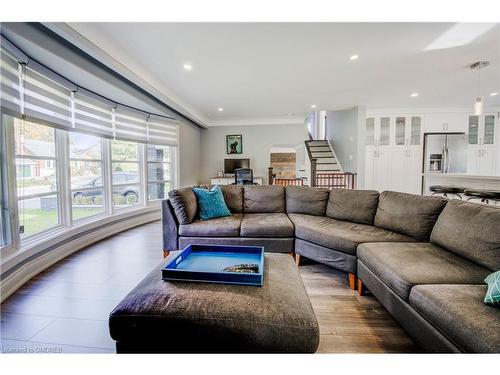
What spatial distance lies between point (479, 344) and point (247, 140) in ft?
20.6

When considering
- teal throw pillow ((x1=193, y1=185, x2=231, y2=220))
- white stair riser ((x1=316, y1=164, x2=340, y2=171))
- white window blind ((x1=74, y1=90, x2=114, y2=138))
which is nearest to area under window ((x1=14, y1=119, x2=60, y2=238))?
white window blind ((x1=74, y1=90, x2=114, y2=138))

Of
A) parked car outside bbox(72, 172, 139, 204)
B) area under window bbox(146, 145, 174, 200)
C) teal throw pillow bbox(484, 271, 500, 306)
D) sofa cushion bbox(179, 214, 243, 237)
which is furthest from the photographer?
area under window bbox(146, 145, 174, 200)

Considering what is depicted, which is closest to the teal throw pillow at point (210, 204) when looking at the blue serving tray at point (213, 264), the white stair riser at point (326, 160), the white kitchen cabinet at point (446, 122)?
the blue serving tray at point (213, 264)

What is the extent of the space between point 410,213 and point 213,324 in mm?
2093

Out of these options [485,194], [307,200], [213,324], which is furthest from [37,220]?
[485,194]

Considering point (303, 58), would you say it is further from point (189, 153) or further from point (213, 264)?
point (189, 153)

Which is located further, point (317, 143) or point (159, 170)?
point (317, 143)

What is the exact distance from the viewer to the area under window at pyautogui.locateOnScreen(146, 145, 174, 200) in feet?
16.0

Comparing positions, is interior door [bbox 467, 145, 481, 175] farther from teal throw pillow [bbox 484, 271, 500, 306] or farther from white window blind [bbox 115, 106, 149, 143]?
white window blind [bbox 115, 106, 149, 143]

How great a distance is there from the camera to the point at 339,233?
2.31m

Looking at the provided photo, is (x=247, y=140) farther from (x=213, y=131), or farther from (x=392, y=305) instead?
(x=392, y=305)

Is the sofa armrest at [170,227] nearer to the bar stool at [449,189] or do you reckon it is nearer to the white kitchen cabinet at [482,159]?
the bar stool at [449,189]

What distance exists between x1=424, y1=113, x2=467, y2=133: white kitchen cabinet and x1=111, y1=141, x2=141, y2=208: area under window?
6908mm
